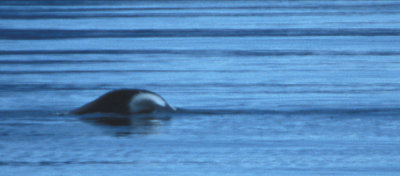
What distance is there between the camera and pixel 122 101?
1179 centimetres

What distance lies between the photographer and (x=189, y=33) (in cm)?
2769

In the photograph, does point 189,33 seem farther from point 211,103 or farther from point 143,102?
point 143,102

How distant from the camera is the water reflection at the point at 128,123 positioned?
1062 cm

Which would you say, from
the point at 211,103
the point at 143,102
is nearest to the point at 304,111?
the point at 211,103

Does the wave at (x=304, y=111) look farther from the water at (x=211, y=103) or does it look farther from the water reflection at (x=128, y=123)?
the water reflection at (x=128, y=123)

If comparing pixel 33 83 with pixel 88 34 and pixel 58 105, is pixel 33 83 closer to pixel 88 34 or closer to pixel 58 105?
pixel 58 105

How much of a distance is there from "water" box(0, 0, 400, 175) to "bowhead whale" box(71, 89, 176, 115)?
0.51 ft

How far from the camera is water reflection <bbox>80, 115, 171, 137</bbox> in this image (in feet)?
34.9

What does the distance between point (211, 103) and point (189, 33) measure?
1507 cm

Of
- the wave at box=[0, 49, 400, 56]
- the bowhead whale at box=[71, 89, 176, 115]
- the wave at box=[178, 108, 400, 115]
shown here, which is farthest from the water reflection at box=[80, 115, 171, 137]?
the wave at box=[0, 49, 400, 56]

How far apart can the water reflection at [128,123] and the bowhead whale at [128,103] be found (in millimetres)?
147

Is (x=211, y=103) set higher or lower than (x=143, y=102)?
lower

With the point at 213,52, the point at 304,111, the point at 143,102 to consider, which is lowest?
the point at 304,111

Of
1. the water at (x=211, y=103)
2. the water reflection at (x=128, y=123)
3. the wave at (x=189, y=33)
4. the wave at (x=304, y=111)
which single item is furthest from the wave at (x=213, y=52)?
the water reflection at (x=128, y=123)
